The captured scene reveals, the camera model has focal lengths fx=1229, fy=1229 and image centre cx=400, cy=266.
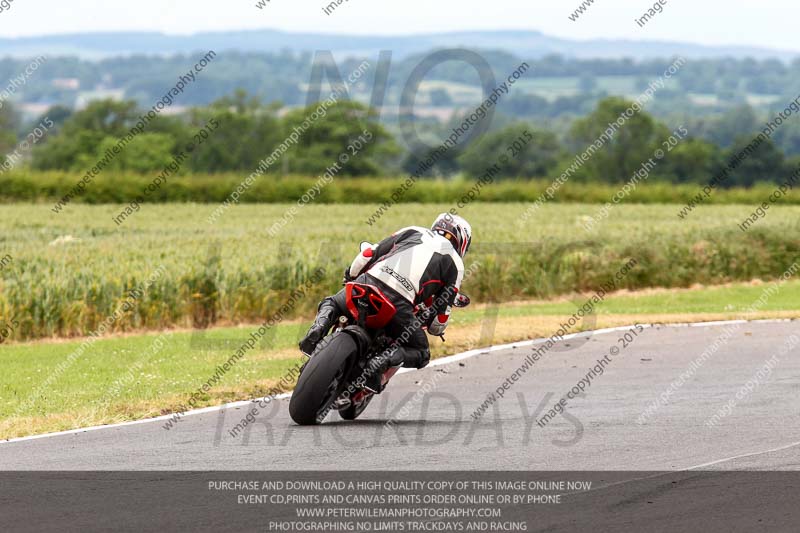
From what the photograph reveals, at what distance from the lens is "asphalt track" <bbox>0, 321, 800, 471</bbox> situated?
8945 mm

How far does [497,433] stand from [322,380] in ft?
4.99

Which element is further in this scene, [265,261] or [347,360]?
[265,261]

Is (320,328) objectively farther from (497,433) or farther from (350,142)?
(350,142)

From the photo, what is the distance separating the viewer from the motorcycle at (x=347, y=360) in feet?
33.4

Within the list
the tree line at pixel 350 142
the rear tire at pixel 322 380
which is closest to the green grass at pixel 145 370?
the rear tire at pixel 322 380

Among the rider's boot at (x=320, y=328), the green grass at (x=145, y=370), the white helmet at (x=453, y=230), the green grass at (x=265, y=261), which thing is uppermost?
the white helmet at (x=453, y=230)

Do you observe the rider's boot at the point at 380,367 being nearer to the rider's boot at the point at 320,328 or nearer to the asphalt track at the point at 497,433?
the asphalt track at the point at 497,433

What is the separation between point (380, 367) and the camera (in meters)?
10.5

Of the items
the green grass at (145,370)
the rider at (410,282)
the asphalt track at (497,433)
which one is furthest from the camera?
the green grass at (145,370)

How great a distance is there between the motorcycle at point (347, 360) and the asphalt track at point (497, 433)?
0.71 feet

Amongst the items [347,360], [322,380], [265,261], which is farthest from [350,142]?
[322,380]

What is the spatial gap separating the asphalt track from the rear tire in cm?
16
